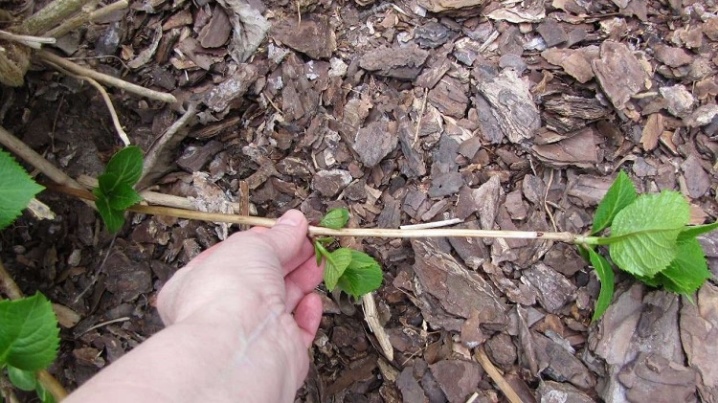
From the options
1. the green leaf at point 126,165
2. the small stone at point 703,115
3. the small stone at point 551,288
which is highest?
the green leaf at point 126,165

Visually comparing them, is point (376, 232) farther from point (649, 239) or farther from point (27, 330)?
point (27, 330)

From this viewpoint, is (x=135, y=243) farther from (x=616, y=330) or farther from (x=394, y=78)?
(x=616, y=330)

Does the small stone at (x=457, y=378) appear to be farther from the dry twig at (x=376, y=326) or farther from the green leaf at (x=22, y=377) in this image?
the green leaf at (x=22, y=377)

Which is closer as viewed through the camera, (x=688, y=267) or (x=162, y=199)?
(x=688, y=267)

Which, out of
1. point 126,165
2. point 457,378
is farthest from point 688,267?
point 126,165

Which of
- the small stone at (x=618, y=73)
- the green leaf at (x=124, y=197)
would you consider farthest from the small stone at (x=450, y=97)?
the green leaf at (x=124, y=197)

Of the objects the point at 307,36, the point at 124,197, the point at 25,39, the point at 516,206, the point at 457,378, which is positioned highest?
the point at 25,39

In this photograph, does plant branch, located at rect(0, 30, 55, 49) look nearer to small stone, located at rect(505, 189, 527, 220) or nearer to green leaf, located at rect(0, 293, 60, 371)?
green leaf, located at rect(0, 293, 60, 371)

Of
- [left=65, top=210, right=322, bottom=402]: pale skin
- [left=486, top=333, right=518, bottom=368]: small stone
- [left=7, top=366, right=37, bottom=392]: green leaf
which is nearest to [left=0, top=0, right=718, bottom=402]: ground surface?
[left=486, top=333, right=518, bottom=368]: small stone
